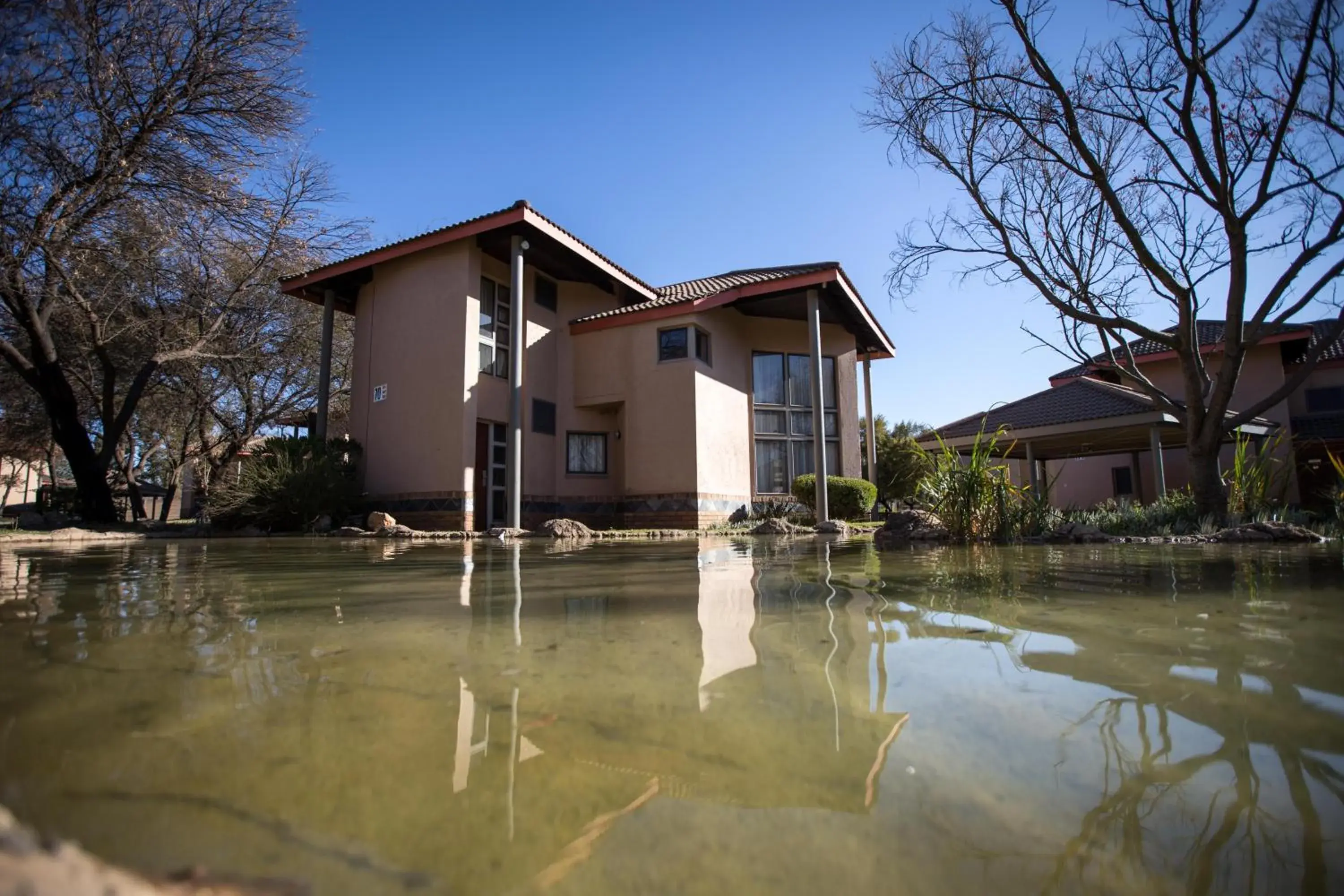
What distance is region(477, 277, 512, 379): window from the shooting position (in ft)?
39.8

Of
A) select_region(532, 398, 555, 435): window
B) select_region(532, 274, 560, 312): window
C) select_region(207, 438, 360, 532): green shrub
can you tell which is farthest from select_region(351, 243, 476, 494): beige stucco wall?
select_region(532, 274, 560, 312): window

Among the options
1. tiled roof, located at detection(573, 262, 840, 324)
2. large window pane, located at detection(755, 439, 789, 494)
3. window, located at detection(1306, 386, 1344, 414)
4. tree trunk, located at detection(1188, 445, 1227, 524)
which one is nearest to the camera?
tree trunk, located at detection(1188, 445, 1227, 524)

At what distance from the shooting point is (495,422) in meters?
12.3

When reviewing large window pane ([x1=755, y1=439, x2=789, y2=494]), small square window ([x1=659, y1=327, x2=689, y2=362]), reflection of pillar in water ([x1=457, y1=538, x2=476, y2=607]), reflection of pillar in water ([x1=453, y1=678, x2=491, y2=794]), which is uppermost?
small square window ([x1=659, y1=327, x2=689, y2=362])

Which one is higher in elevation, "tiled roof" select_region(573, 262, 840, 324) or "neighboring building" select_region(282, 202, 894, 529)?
"tiled roof" select_region(573, 262, 840, 324)

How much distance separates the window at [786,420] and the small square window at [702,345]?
5.46ft

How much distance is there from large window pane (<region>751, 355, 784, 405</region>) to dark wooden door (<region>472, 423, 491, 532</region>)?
19.6 feet

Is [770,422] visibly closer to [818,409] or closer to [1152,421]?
[818,409]

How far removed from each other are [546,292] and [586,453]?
360 cm

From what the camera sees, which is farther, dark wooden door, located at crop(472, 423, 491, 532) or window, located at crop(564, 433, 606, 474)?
window, located at crop(564, 433, 606, 474)

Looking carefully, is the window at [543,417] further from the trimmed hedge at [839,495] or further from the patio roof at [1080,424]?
the patio roof at [1080,424]

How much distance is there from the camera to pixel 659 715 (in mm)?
1025

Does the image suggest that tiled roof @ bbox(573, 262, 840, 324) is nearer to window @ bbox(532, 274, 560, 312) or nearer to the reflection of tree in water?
window @ bbox(532, 274, 560, 312)

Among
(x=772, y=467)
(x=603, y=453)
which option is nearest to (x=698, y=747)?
(x=603, y=453)
